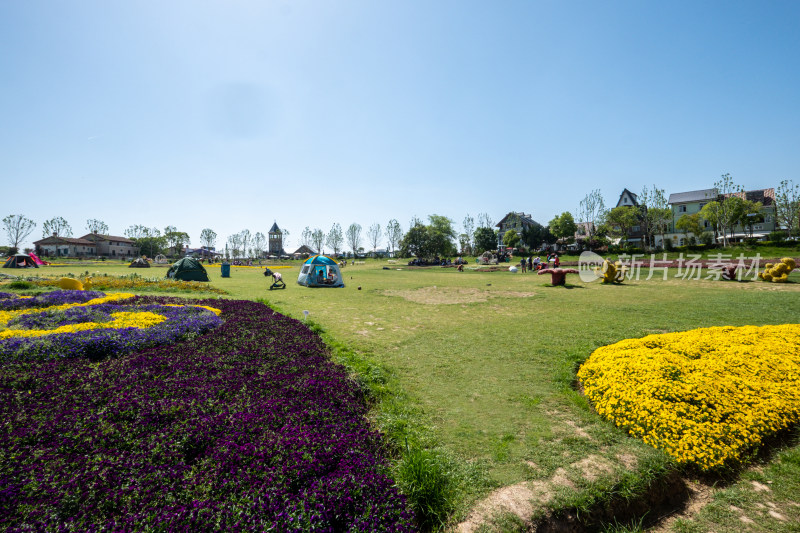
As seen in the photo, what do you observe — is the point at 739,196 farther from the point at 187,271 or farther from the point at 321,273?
the point at 187,271

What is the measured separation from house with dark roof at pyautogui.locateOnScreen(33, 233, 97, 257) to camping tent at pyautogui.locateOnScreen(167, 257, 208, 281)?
9850 centimetres

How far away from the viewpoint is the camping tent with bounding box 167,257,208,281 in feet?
84.9

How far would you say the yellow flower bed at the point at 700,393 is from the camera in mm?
4316

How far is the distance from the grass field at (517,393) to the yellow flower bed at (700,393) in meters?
0.29

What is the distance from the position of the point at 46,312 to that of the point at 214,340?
5.54m

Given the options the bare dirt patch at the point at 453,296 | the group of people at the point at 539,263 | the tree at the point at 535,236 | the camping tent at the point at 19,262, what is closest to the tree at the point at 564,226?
the tree at the point at 535,236

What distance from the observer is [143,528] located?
2.73m

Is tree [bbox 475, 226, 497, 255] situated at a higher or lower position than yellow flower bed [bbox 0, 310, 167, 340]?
higher

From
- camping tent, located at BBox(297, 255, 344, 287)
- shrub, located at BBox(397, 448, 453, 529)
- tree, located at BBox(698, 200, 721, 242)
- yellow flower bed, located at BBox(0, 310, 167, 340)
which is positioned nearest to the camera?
shrub, located at BBox(397, 448, 453, 529)

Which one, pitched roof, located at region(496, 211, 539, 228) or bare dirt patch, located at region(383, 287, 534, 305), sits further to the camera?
pitched roof, located at region(496, 211, 539, 228)

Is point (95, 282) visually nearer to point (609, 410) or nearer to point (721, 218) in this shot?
point (609, 410)

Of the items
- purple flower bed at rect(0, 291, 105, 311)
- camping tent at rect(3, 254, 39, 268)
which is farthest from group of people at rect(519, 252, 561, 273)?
camping tent at rect(3, 254, 39, 268)

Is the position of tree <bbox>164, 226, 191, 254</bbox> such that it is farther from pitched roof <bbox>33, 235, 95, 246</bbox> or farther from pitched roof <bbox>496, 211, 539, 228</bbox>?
pitched roof <bbox>496, 211, 539, 228</bbox>

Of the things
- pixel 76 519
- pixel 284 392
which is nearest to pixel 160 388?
pixel 284 392
